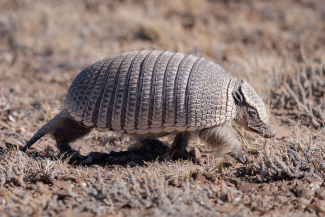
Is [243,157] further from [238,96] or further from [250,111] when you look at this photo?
[238,96]

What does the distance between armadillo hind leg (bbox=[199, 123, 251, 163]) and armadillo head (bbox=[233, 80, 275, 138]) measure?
0.88ft

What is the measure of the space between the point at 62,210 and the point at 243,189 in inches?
81.5

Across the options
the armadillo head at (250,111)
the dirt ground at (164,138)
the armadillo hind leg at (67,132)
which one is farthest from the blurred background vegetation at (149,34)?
the armadillo head at (250,111)

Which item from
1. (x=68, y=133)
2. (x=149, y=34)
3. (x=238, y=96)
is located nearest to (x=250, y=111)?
(x=238, y=96)

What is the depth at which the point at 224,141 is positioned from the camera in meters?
4.82

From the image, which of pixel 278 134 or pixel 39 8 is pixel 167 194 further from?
pixel 39 8

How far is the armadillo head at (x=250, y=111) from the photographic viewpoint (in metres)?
4.76

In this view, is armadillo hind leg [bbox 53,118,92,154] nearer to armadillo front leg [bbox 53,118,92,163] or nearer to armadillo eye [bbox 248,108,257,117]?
armadillo front leg [bbox 53,118,92,163]

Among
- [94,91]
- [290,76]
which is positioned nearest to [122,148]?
[94,91]

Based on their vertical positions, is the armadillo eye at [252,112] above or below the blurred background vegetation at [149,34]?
below

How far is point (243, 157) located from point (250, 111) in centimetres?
68

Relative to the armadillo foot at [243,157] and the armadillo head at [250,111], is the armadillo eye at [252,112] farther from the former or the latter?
the armadillo foot at [243,157]

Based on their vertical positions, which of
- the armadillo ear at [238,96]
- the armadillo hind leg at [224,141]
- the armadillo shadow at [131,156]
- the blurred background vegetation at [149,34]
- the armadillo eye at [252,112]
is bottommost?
the armadillo shadow at [131,156]

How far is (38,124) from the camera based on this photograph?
6.71m
